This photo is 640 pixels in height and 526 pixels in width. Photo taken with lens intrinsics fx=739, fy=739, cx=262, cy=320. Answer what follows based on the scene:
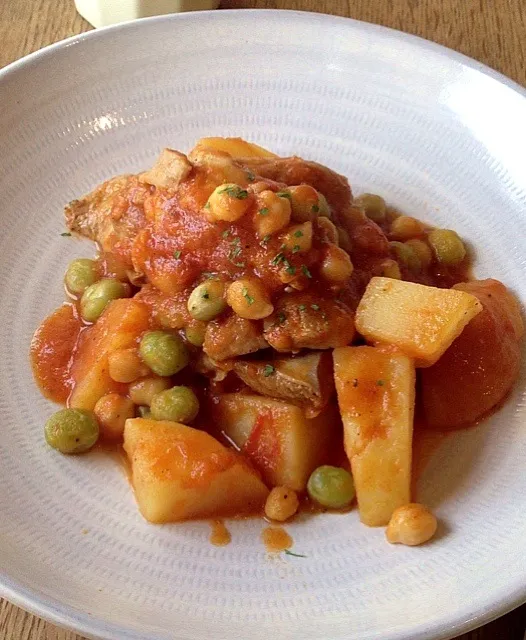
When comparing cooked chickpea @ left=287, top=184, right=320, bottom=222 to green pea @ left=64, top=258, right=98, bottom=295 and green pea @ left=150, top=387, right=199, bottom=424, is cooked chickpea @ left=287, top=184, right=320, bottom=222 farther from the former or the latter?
green pea @ left=64, top=258, right=98, bottom=295

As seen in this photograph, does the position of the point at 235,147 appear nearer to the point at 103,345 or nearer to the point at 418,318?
the point at 103,345

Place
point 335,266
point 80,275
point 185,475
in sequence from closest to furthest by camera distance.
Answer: point 185,475
point 335,266
point 80,275

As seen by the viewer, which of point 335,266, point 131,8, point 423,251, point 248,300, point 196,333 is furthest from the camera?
point 131,8

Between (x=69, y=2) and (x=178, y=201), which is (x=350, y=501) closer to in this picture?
(x=178, y=201)

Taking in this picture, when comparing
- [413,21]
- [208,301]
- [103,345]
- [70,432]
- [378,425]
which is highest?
[413,21]

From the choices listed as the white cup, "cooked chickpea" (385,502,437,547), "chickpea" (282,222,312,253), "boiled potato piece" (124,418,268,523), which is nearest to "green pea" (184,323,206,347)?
"boiled potato piece" (124,418,268,523)

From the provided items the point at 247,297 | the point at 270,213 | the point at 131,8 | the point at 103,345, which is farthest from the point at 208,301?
the point at 131,8

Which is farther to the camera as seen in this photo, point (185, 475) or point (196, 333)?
point (196, 333)
